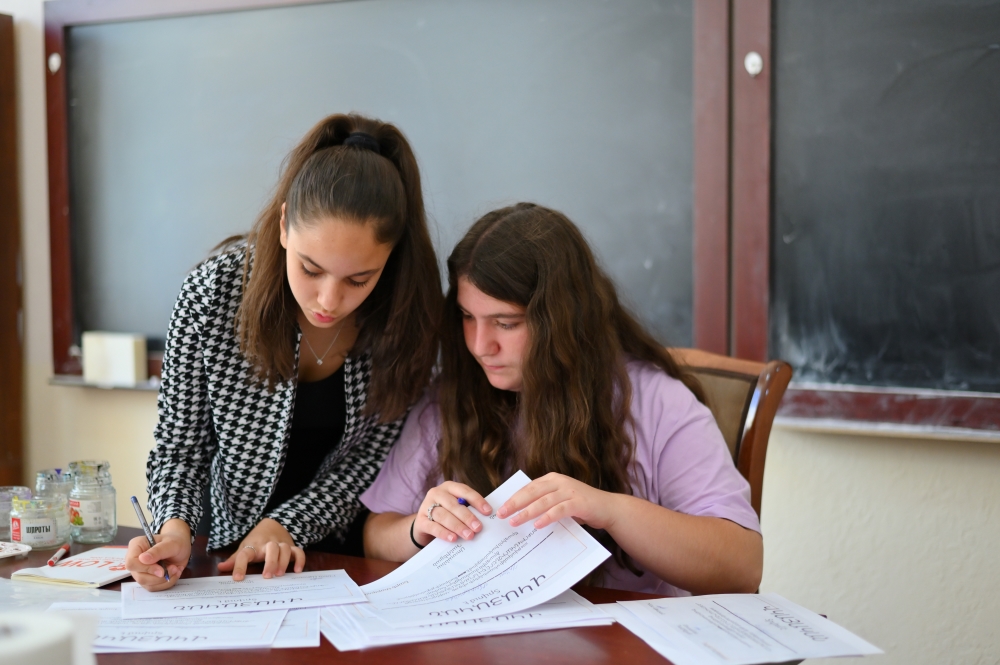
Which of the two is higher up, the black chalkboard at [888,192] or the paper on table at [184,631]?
the black chalkboard at [888,192]

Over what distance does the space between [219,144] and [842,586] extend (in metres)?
2.21

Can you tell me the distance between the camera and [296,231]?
1.28m

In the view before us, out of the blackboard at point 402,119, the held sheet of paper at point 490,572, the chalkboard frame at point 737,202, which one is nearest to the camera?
the held sheet of paper at point 490,572

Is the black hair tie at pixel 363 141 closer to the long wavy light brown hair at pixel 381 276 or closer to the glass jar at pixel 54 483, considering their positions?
the long wavy light brown hair at pixel 381 276

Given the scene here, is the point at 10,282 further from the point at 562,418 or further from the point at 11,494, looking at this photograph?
the point at 562,418

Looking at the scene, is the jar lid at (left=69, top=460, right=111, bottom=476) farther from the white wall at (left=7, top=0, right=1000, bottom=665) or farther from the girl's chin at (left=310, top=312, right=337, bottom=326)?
the white wall at (left=7, top=0, right=1000, bottom=665)

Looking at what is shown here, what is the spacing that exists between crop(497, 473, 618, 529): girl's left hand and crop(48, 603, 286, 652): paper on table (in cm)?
31

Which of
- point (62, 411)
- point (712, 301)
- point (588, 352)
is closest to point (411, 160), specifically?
point (588, 352)

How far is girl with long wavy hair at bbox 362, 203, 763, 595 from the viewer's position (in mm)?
1233

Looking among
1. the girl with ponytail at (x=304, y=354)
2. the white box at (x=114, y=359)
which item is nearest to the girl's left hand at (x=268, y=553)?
the girl with ponytail at (x=304, y=354)

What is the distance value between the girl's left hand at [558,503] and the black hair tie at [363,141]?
56cm

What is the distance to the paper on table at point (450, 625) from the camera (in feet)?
3.18

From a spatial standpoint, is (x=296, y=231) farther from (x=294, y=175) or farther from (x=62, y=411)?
(x=62, y=411)

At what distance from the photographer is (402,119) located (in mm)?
2600
